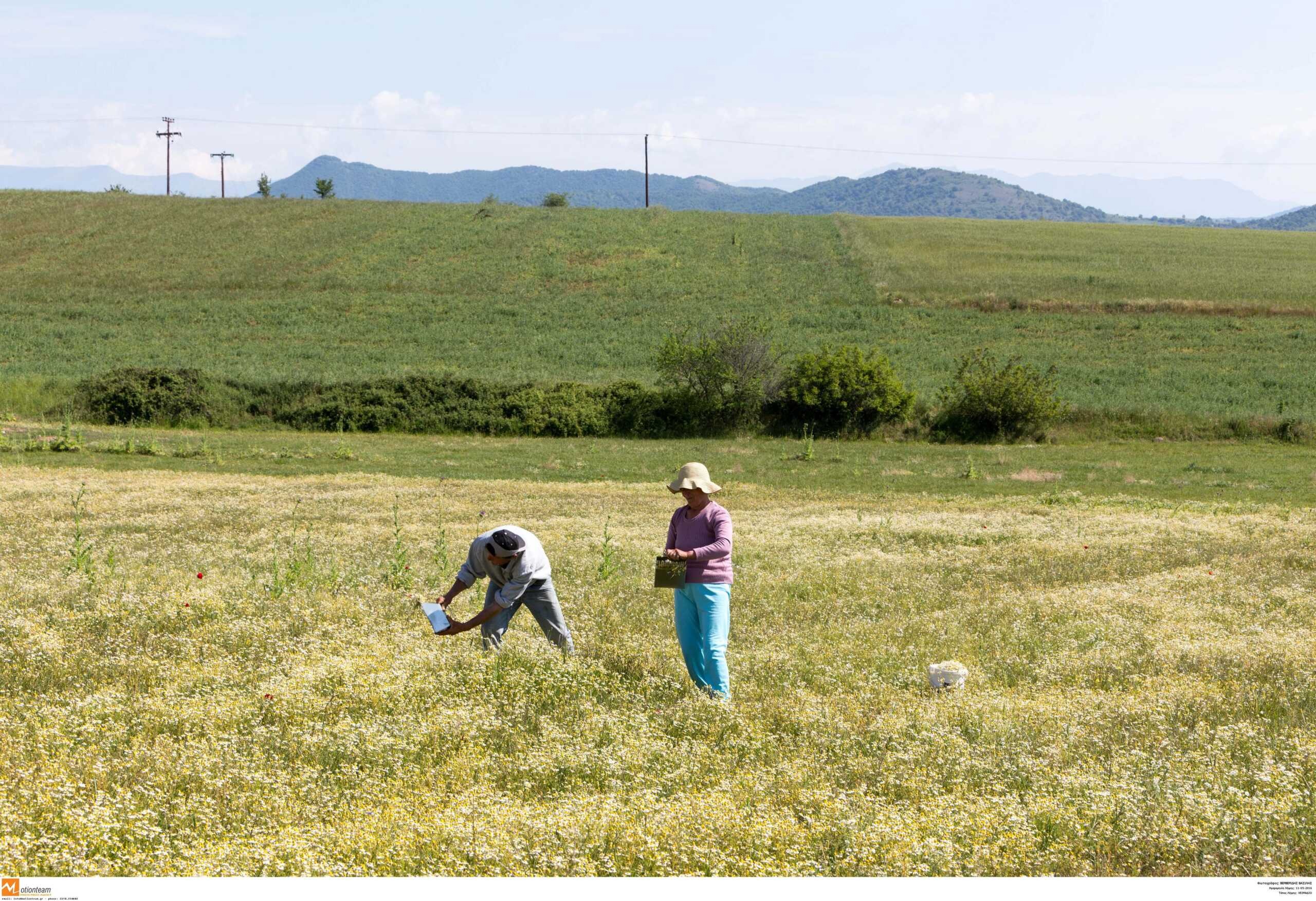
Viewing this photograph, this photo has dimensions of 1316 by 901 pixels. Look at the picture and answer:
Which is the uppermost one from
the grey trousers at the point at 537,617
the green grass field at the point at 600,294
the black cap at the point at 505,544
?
the green grass field at the point at 600,294

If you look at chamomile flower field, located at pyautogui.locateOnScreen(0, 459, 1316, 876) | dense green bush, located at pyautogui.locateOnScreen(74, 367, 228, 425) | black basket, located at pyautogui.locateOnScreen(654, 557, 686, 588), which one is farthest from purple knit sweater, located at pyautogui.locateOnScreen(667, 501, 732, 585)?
dense green bush, located at pyautogui.locateOnScreen(74, 367, 228, 425)

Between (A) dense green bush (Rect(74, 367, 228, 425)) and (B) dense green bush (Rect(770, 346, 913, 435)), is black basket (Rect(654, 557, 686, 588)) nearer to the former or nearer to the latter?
(B) dense green bush (Rect(770, 346, 913, 435))

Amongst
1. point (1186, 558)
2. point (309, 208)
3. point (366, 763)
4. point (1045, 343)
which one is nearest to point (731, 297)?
point (1045, 343)

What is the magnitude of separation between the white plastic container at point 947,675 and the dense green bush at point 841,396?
29716mm

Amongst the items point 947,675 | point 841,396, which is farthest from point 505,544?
point 841,396

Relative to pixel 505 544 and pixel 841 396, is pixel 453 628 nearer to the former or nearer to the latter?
pixel 505 544

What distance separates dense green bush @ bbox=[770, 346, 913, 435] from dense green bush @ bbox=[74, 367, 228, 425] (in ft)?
71.6

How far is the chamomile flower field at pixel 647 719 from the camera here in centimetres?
621

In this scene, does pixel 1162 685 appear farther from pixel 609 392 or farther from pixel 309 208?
pixel 309 208

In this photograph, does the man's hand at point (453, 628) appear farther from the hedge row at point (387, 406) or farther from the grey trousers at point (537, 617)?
the hedge row at point (387, 406)

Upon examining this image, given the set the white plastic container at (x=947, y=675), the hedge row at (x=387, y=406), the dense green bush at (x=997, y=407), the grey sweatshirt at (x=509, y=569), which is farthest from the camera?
the hedge row at (x=387, y=406)

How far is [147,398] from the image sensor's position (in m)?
40.0

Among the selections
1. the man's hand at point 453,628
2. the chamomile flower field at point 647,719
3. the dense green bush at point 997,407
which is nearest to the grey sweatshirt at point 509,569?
the man's hand at point 453,628

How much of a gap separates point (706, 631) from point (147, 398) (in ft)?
120
